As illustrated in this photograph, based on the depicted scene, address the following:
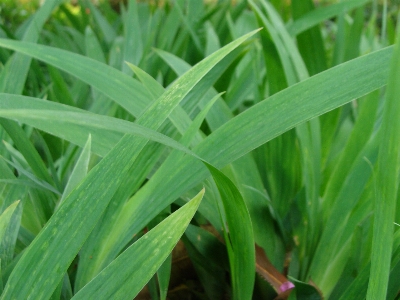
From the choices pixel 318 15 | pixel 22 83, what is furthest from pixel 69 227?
pixel 318 15

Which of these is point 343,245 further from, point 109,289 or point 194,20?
point 194,20

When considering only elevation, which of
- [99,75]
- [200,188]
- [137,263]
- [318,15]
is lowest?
[137,263]

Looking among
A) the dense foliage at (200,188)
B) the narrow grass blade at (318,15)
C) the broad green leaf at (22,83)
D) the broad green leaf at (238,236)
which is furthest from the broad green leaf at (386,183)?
the narrow grass blade at (318,15)

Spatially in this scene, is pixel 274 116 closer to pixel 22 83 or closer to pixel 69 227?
pixel 69 227

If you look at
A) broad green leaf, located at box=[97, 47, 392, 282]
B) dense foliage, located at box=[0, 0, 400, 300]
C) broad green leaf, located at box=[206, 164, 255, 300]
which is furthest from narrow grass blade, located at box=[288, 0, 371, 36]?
broad green leaf, located at box=[206, 164, 255, 300]

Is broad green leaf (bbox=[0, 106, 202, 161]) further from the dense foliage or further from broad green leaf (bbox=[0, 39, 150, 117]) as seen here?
broad green leaf (bbox=[0, 39, 150, 117])

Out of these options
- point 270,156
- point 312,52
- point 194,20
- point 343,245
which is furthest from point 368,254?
point 194,20

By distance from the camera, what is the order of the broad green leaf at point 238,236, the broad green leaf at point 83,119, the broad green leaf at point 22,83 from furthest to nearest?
1. the broad green leaf at point 22,83
2. the broad green leaf at point 238,236
3. the broad green leaf at point 83,119

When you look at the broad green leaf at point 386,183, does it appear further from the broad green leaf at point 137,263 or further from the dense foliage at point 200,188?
the broad green leaf at point 137,263
